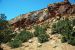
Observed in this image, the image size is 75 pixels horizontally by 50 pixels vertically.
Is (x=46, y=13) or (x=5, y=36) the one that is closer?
(x=5, y=36)

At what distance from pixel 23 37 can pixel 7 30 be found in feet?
7.02

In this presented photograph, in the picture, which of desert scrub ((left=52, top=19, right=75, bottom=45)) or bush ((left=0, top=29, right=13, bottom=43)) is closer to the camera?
desert scrub ((left=52, top=19, right=75, bottom=45))

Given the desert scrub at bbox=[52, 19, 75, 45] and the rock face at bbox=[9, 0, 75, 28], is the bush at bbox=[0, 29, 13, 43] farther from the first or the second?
the rock face at bbox=[9, 0, 75, 28]

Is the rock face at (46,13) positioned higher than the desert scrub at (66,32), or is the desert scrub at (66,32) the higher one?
the rock face at (46,13)

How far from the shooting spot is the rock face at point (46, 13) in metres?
26.0

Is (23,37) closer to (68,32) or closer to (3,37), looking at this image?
(3,37)

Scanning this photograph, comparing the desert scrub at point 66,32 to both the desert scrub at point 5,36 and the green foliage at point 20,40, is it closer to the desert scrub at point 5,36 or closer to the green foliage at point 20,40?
the green foliage at point 20,40

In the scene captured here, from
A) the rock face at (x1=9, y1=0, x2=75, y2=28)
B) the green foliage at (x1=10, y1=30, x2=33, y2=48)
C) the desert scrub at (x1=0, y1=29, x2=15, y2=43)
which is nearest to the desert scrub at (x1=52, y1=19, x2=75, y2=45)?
the green foliage at (x1=10, y1=30, x2=33, y2=48)

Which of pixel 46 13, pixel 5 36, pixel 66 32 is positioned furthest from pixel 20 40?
pixel 46 13

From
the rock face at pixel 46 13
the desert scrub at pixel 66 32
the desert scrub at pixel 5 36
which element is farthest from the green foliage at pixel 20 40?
the rock face at pixel 46 13

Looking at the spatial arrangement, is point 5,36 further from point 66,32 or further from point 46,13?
point 46,13

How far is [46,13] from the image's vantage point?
26.7 meters

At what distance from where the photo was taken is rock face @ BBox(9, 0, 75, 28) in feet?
85.3

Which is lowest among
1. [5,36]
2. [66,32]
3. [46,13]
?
[66,32]
